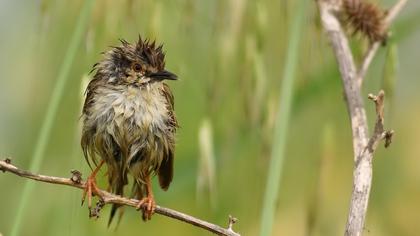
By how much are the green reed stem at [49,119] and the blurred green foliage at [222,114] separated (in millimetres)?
221

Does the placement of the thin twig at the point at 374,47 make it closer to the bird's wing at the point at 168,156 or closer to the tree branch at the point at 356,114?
the tree branch at the point at 356,114

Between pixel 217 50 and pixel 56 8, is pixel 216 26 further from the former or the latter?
pixel 56 8

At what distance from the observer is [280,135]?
2762 millimetres

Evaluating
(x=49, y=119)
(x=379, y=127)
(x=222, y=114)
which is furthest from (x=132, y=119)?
(x=379, y=127)

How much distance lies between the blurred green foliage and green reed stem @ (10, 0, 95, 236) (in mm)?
221

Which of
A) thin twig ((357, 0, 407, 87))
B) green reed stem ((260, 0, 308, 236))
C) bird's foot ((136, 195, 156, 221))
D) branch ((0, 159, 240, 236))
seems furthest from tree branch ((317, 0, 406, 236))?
bird's foot ((136, 195, 156, 221))

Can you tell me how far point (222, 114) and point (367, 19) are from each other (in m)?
0.69

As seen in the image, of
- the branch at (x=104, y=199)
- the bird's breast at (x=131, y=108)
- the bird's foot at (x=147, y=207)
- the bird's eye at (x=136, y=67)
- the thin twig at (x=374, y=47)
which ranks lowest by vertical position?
the branch at (x=104, y=199)

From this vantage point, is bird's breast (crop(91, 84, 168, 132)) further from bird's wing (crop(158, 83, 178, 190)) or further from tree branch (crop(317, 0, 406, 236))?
tree branch (crop(317, 0, 406, 236))

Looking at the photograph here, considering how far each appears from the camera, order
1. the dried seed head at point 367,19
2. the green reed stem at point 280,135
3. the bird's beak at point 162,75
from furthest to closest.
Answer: the dried seed head at point 367,19 < the bird's beak at point 162,75 < the green reed stem at point 280,135

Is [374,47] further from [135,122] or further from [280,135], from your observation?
[280,135]

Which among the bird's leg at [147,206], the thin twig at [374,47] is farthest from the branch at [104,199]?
the thin twig at [374,47]

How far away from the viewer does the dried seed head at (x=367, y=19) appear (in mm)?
3783

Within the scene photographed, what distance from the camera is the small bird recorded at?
354cm
